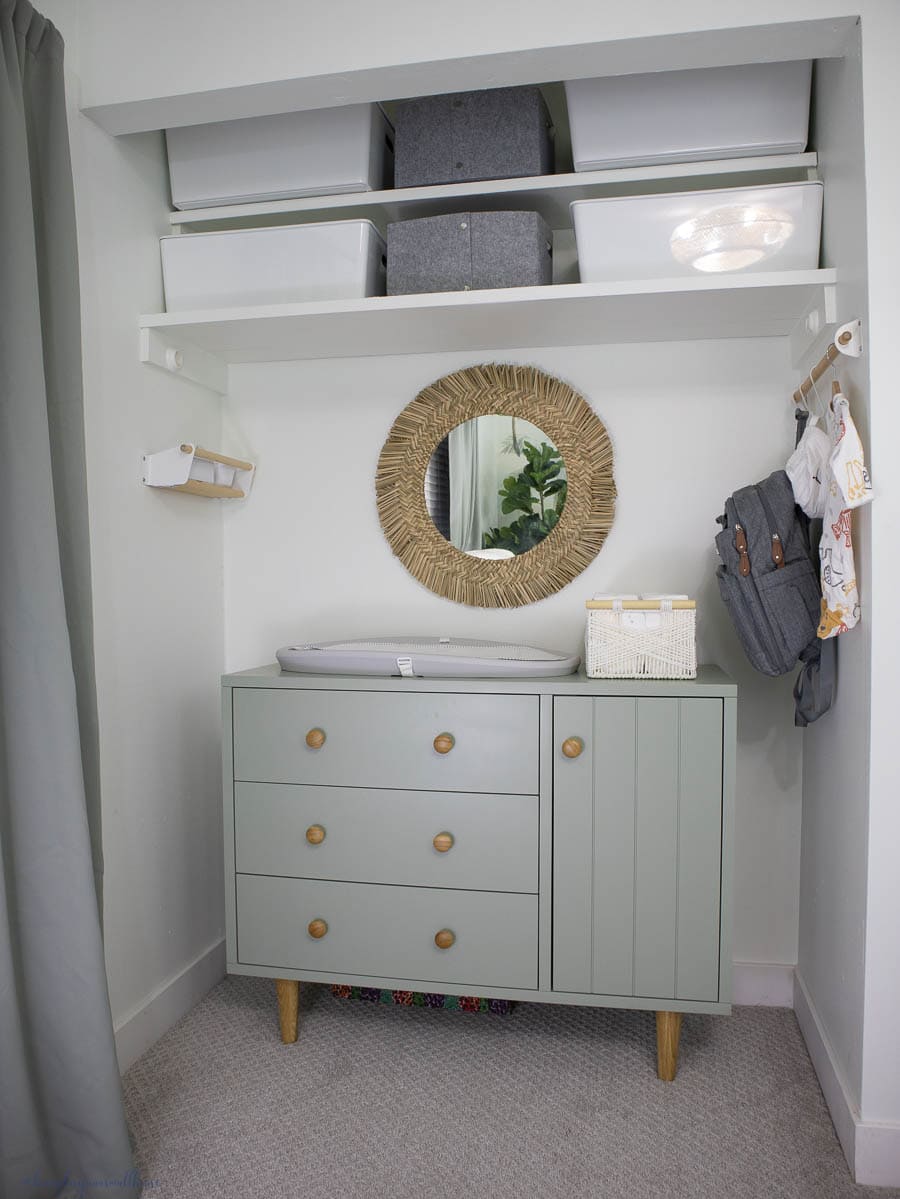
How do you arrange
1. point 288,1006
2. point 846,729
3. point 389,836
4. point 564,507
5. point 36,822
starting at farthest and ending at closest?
point 564,507 < point 288,1006 < point 389,836 < point 846,729 < point 36,822

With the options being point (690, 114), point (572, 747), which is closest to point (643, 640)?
point (572, 747)

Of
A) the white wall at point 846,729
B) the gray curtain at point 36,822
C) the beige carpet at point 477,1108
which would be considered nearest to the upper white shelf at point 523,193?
the white wall at point 846,729

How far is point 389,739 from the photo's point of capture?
1.98m

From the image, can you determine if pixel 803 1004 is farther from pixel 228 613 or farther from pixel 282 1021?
pixel 228 613

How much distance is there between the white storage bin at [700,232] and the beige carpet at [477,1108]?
1.83 metres

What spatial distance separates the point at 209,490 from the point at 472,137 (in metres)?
1.09

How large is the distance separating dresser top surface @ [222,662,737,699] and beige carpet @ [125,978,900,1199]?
2.92ft

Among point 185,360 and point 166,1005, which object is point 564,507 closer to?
point 185,360

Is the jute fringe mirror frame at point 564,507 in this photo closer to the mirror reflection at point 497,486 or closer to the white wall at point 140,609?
the mirror reflection at point 497,486

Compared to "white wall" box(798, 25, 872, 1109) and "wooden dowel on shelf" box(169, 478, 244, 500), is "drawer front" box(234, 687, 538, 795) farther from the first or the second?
"white wall" box(798, 25, 872, 1109)

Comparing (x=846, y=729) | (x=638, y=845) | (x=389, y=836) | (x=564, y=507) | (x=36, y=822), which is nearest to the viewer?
(x=36, y=822)

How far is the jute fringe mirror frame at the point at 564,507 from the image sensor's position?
2334mm

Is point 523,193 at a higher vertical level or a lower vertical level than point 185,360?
higher

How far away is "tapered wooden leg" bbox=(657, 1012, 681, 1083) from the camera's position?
1.94 meters
